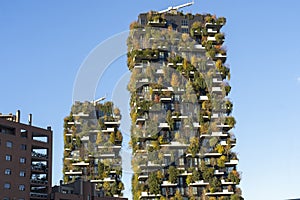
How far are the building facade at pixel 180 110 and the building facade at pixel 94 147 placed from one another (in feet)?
34.4

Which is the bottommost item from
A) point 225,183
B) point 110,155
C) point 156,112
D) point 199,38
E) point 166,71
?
point 225,183

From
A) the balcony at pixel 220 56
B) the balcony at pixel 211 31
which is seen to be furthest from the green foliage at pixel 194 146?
the balcony at pixel 211 31

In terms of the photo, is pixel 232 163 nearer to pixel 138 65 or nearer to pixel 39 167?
pixel 138 65

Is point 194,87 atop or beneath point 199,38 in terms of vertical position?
beneath

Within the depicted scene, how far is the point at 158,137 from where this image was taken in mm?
62438

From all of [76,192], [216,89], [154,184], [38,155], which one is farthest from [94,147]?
[38,155]

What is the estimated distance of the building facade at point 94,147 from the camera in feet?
239

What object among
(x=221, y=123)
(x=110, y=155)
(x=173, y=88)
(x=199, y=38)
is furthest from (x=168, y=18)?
(x=110, y=155)

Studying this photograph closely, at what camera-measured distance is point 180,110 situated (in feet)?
212

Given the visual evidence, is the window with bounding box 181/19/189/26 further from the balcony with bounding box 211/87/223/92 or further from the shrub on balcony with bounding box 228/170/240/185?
the shrub on balcony with bounding box 228/170/240/185

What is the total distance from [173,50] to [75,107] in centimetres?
2150

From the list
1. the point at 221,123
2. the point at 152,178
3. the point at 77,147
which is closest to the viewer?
the point at 152,178

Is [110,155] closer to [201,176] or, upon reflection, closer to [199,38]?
[201,176]

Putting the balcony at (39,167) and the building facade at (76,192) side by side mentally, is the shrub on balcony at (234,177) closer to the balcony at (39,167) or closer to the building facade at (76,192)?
the building facade at (76,192)
